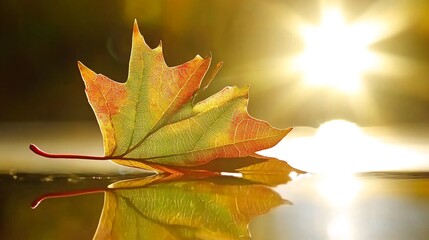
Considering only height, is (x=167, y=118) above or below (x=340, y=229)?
above

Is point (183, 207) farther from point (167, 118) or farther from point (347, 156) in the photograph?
point (347, 156)

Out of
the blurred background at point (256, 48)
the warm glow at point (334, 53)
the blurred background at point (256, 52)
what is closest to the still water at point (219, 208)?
the blurred background at point (256, 52)

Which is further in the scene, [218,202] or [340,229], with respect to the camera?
[218,202]

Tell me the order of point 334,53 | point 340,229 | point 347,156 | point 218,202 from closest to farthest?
point 340,229
point 218,202
point 347,156
point 334,53

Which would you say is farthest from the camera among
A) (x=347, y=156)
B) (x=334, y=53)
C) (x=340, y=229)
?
(x=334, y=53)

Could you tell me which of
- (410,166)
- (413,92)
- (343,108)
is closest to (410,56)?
(413,92)

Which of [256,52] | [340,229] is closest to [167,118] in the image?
[340,229]

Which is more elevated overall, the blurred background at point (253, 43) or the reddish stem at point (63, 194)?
the blurred background at point (253, 43)

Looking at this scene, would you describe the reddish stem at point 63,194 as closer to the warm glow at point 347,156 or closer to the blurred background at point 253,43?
the warm glow at point 347,156
